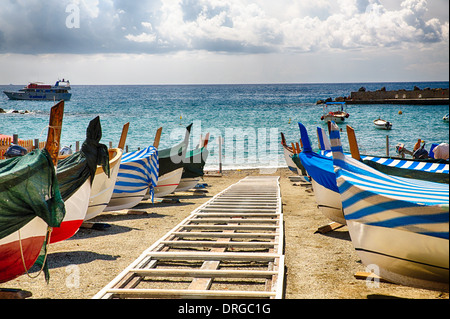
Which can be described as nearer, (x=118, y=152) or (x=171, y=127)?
(x=118, y=152)

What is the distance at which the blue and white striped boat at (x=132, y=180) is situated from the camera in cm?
1267

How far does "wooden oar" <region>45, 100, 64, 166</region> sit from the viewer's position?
6.04 metres

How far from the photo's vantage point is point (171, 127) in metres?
61.7

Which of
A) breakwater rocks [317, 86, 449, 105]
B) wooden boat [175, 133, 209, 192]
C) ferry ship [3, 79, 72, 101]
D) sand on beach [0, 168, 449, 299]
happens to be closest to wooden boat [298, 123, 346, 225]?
sand on beach [0, 168, 449, 299]

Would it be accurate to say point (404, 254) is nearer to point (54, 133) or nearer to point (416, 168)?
point (416, 168)

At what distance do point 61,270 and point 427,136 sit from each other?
49964 mm

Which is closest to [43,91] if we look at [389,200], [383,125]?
[383,125]

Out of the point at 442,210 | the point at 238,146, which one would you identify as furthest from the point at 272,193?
the point at 238,146

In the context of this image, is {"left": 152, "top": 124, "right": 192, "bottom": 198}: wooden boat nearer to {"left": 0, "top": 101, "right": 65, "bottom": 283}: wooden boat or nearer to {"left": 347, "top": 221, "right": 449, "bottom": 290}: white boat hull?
{"left": 0, "top": 101, "right": 65, "bottom": 283}: wooden boat

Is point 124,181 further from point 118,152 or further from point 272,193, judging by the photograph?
point 272,193

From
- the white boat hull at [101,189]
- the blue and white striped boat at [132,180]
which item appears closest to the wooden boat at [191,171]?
the blue and white striped boat at [132,180]

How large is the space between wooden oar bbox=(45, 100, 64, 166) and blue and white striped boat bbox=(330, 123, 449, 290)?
3591 millimetres

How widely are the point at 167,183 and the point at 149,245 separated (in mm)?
7941

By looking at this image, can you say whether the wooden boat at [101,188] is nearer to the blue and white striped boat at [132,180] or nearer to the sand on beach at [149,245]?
the sand on beach at [149,245]
